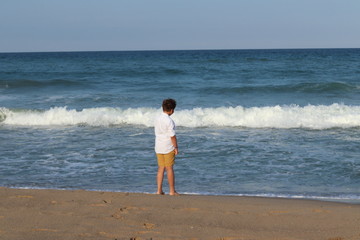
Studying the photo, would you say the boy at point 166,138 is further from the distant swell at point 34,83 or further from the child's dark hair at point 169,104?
the distant swell at point 34,83

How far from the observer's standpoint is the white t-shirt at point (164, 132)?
20.2ft

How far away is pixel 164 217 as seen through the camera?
4.95m

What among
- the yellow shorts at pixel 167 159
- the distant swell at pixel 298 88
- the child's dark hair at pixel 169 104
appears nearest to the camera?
the child's dark hair at pixel 169 104

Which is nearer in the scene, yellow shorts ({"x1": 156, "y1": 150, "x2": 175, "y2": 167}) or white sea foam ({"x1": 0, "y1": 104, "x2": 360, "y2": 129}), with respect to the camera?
yellow shorts ({"x1": 156, "y1": 150, "x2": 175, "y2": 167})

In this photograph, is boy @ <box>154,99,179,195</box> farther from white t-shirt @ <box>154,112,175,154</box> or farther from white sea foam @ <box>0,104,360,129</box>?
white sea foam @ <box>0,104,360,129</box>

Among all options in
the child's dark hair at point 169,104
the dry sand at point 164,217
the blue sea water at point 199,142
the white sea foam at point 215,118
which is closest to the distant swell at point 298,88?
the blue sea water at point 199,142

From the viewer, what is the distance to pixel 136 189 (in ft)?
23.1

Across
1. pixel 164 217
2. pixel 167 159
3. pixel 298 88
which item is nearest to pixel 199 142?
pixel 167 159

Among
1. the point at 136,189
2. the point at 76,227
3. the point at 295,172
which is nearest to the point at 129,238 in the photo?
the point at 76,227

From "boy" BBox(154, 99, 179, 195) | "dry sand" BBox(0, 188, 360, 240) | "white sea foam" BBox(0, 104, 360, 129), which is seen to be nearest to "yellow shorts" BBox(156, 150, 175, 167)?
"boy" BBox(154, 99, 179, 195)

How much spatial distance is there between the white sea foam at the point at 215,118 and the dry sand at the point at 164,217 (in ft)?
24.1

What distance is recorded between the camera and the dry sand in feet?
14.5

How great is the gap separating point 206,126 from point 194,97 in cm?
662

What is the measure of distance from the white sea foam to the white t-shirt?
270 inches
